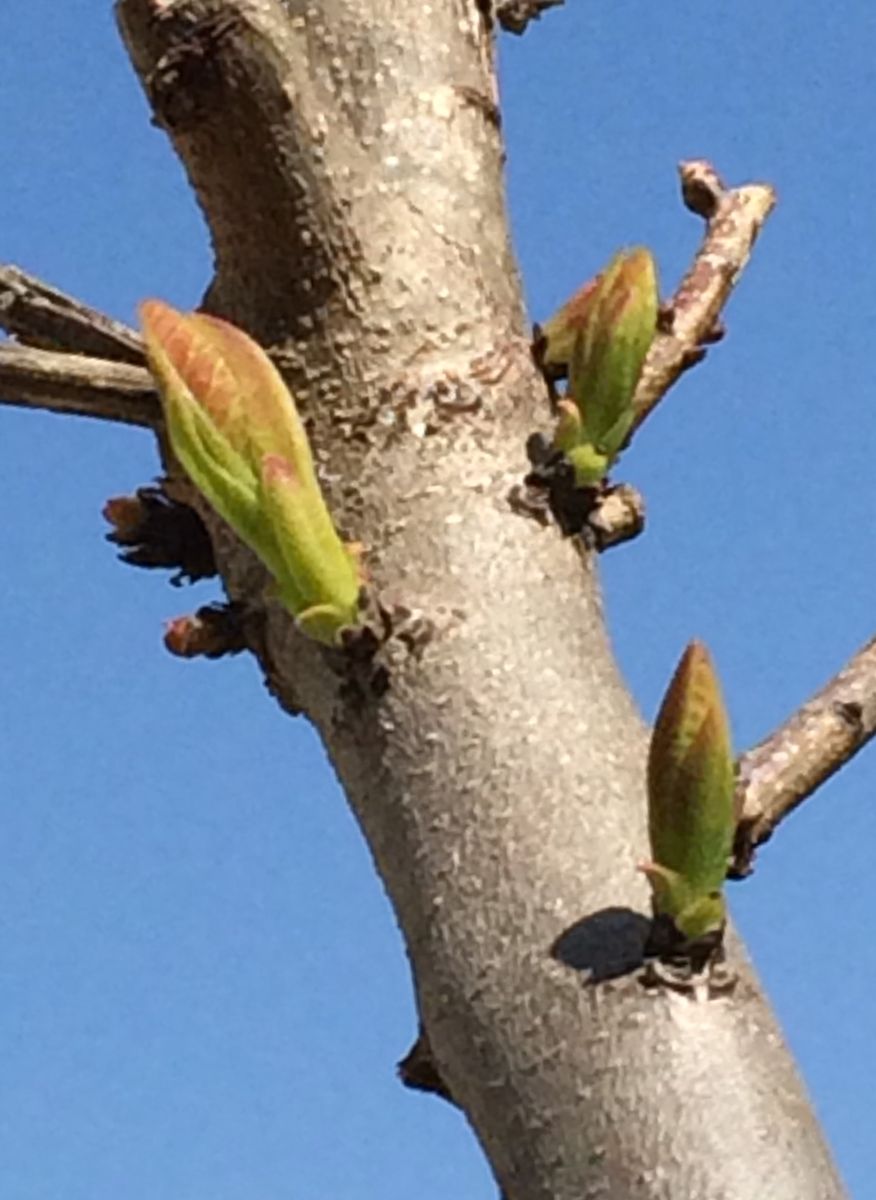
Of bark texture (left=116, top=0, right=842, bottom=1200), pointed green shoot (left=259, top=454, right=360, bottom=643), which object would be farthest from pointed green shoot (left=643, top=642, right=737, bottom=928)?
pointed green shoot (left=259, top=454, right=360, bottom=643)

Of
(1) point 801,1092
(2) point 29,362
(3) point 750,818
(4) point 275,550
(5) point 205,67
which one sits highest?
(5) point 205,67

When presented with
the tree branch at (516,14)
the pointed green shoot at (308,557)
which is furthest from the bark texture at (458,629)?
the tree branch at (516,14)

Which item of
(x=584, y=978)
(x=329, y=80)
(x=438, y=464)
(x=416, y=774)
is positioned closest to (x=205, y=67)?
(x=329, y=80)

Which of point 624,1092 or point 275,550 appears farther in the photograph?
point 275,550

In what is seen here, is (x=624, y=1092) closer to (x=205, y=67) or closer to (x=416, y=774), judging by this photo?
(x=416, y=774)

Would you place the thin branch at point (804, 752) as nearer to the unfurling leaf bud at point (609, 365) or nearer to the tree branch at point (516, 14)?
the unfurling leaf bud at point (609, 365)

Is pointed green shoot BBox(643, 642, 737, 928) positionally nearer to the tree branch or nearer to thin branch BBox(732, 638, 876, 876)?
thin branch BBox(732, 638, 876, 876)

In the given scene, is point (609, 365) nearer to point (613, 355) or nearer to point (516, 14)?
point (613, 355)
